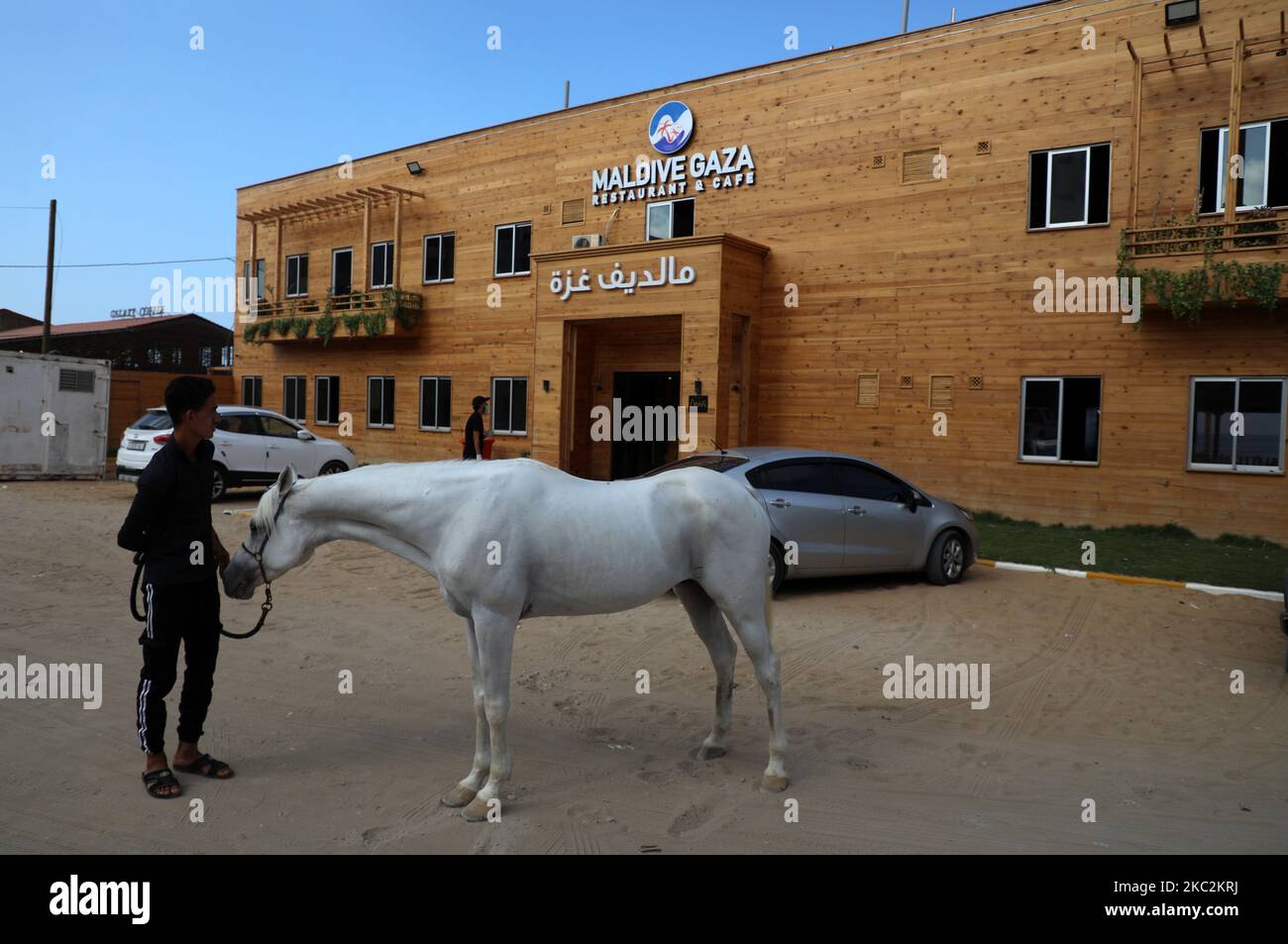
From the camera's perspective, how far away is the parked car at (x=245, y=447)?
1742cm

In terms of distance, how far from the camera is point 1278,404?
552 inches

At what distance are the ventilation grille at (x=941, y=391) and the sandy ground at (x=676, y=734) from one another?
7.55 metres

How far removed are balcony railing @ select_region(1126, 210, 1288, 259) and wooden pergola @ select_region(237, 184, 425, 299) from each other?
19.1 m

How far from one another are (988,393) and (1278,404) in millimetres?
4380

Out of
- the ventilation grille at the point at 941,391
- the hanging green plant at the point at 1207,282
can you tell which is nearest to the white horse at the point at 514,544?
the hanging green plant at the point at 1207,282

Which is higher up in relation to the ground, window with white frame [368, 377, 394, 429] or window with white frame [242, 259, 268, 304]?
window with white frame [242, 259, 268, 304]

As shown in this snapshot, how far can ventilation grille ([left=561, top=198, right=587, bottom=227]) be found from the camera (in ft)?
74.1

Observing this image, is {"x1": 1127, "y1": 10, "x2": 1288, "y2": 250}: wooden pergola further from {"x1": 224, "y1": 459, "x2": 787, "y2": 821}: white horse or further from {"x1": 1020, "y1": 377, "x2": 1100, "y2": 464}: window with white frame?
{"x1": 224, "y1": 459, "x2": 787, "y2": 821}: white horse

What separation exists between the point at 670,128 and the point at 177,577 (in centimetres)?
1845

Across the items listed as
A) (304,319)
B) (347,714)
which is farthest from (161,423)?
(347,714)

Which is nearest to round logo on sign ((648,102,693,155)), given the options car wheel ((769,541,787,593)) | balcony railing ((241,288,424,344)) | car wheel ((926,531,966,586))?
balcony railing ((241,288,424,344))

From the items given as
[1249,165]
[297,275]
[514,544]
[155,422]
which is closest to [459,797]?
[514,544]

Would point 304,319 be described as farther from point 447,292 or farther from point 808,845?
point 808,845

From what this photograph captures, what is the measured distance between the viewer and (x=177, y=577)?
15.5ft
